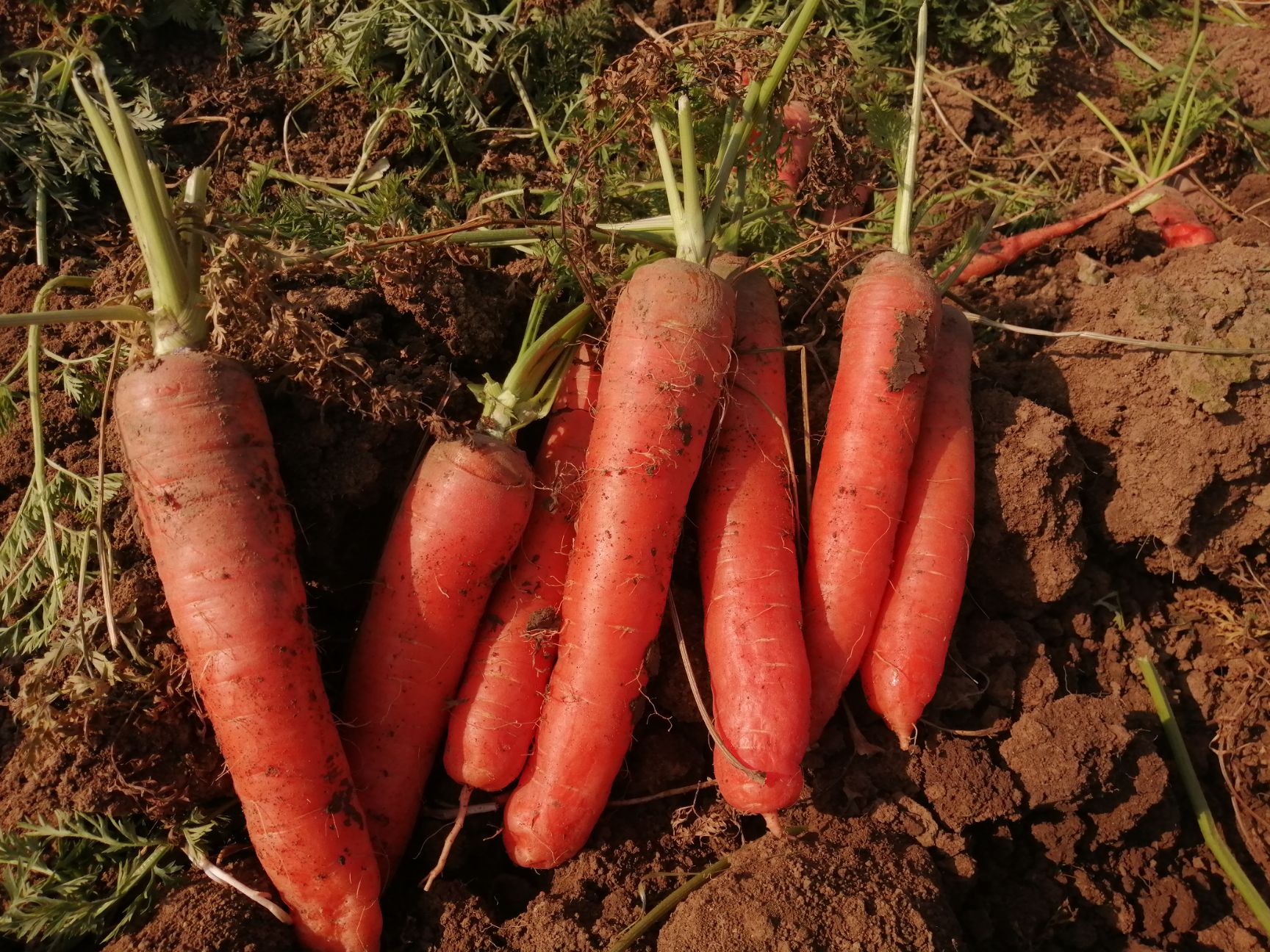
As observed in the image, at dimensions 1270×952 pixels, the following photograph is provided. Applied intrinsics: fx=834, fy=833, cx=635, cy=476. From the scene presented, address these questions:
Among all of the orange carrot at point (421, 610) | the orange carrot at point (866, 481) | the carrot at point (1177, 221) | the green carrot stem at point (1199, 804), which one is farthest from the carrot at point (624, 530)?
the carrot at point (1177, 221)

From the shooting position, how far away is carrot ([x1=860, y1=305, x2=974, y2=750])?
267 cm

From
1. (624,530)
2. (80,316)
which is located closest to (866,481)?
(624,530)

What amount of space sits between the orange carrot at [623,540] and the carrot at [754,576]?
0.54 ft

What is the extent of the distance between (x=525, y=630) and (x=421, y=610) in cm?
35

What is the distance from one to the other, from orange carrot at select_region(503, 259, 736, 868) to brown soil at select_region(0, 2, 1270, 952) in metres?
0.19

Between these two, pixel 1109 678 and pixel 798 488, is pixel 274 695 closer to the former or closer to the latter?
pixel 798 488

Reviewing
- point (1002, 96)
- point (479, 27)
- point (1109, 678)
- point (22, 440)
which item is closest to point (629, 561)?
point (1109, 678)

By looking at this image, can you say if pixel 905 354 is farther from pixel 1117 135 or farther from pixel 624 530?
pixel 1117 135

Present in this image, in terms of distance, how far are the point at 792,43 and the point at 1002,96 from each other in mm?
2017

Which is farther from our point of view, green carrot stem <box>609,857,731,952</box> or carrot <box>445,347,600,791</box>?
carrot <box>445,347,600,791</box>

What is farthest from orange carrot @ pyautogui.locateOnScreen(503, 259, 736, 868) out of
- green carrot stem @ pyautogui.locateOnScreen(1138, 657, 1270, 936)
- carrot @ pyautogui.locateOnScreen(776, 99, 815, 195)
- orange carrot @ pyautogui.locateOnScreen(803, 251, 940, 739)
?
green carrot stem @ pyautogui.locateOnScreen(1138, 657, 1270, 936)

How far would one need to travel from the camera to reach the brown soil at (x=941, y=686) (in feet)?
7.68

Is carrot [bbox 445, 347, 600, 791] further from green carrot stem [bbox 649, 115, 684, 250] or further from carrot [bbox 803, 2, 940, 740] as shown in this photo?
carrot [bbox 803, 2, 940, 740]

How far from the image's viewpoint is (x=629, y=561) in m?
2.63
